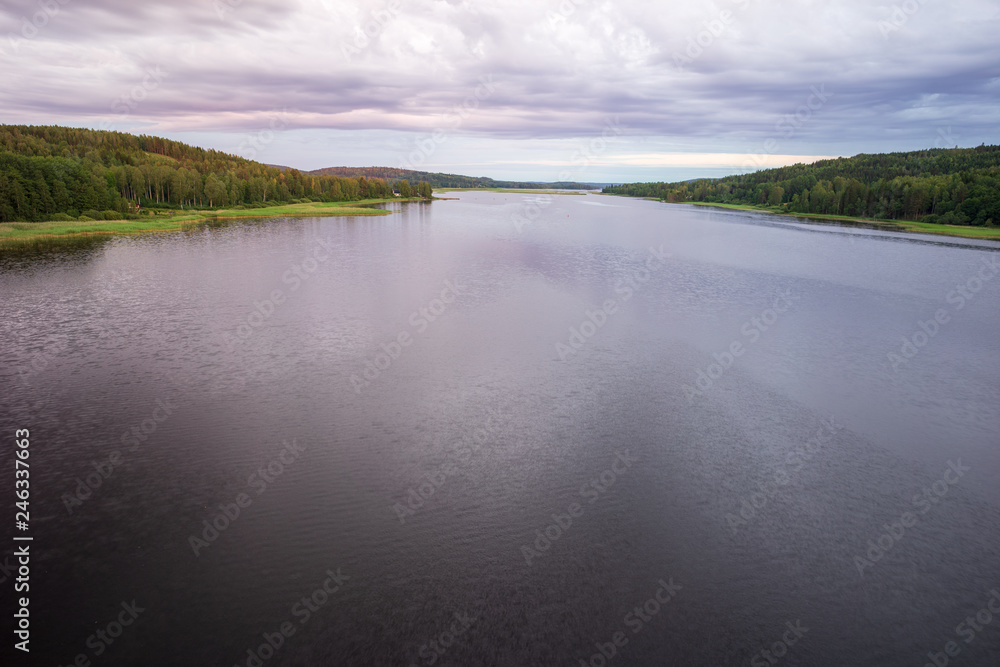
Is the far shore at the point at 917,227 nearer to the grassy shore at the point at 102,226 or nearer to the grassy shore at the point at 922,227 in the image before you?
the grassy shore at the point at 922,227

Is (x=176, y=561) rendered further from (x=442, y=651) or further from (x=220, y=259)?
(x=220, y=259)

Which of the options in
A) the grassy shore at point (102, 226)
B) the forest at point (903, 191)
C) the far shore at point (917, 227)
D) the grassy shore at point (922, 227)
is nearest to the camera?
the grassy shore at point (102, 226)

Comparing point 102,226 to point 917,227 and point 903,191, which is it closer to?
point 917,227

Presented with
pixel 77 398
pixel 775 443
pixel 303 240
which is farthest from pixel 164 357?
pixel 303 240

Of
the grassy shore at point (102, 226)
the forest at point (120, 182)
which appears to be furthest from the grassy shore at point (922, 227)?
the forest at point (120, 182)

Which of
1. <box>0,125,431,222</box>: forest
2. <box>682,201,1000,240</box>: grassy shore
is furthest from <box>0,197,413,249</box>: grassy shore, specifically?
<box>682,201,1000,240</box>: grassy shore
